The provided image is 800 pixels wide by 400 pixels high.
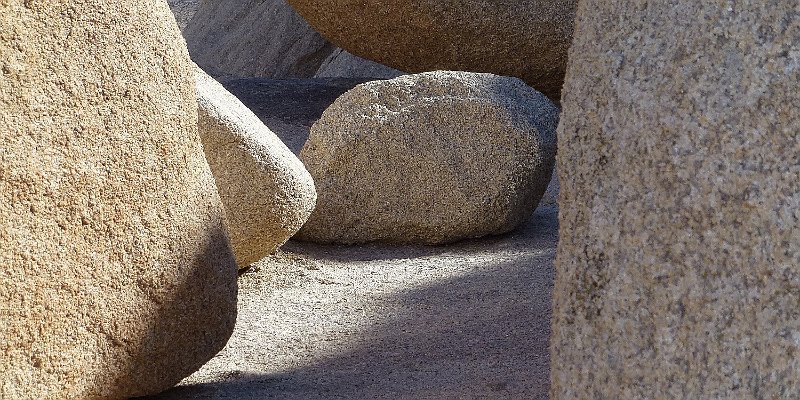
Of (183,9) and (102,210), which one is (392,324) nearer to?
(102,210)

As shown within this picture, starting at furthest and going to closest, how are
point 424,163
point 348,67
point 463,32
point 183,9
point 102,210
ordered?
point 183,9 < point 348,67 < point 463,32 < point 424,163 < point 102,210

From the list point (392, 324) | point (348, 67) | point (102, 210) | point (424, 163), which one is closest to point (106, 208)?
point (102, 210)

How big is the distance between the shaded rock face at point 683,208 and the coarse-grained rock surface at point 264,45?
5498 mm

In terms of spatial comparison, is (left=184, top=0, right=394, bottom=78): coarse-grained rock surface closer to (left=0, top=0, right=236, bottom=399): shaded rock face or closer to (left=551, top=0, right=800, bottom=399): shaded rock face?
(left=0, top=0, right=236, bottom=399): shaded rock face

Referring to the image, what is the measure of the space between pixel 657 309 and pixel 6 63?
0.96m

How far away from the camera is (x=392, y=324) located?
2.46 m

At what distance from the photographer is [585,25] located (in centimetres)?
113

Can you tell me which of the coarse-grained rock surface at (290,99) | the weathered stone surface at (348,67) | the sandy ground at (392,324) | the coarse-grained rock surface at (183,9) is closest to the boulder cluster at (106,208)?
the sandy ground at (392,324)

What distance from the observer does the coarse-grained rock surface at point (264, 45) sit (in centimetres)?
679

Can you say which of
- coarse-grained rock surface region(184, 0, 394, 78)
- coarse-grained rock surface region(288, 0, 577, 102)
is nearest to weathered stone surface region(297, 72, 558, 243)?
coarse-grained rock surface region(288, 0, 577, 102)

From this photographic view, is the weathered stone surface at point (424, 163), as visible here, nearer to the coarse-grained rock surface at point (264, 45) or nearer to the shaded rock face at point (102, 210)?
the shaded rock face at point (102, 210)

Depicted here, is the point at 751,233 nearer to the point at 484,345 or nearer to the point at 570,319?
the point at 570,319

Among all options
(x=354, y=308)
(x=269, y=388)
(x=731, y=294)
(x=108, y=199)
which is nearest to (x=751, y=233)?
(x=731, y=294)

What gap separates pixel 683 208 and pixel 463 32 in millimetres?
3811
